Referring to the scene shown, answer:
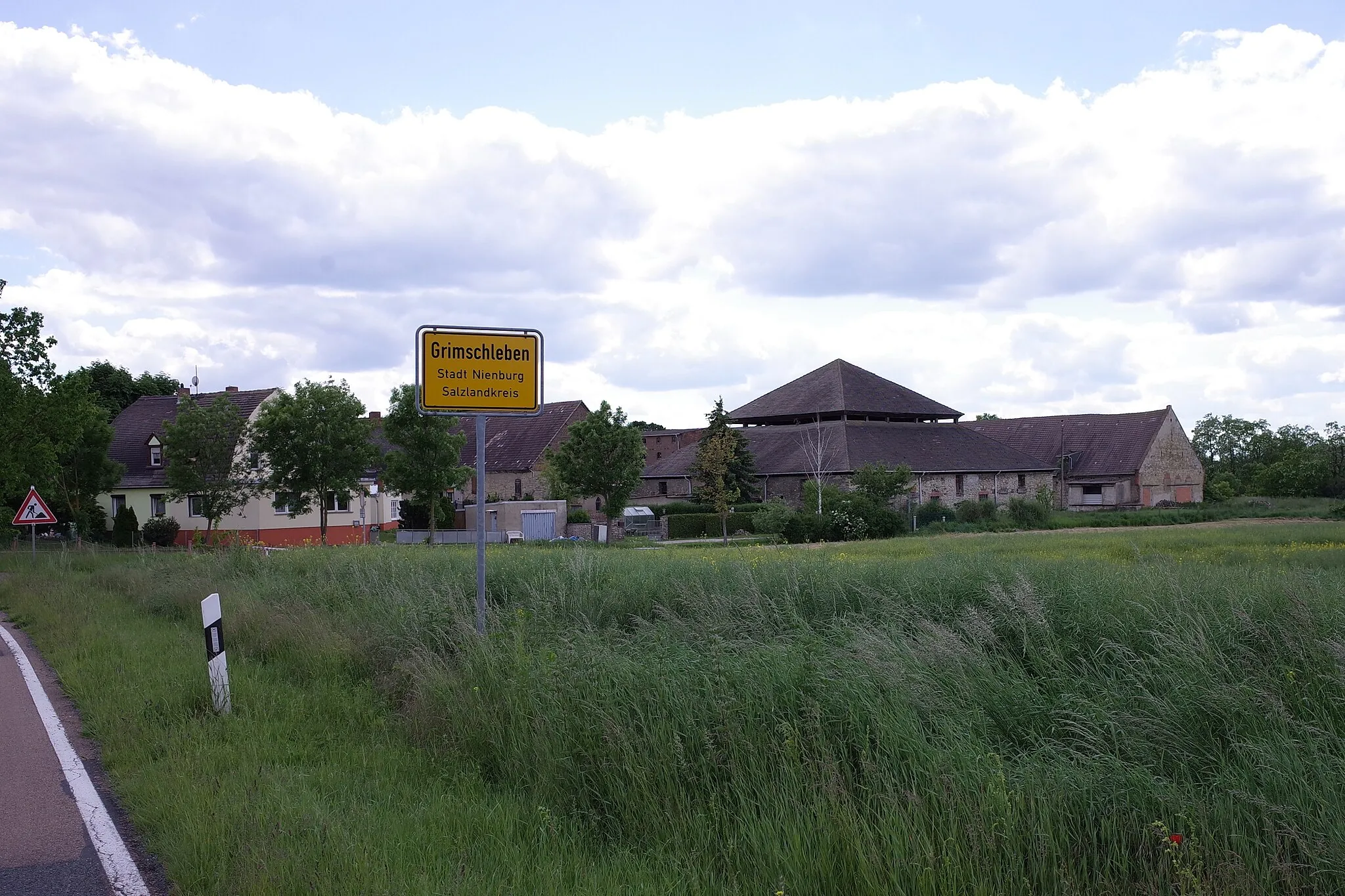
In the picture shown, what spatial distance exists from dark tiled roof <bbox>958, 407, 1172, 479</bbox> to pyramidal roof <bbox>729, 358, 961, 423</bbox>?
5.58 m

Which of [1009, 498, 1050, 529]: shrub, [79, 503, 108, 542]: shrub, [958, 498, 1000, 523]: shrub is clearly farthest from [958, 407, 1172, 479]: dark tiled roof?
[79, 503, 108, 542]: shrub

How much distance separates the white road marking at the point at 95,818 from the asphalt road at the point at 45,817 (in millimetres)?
16

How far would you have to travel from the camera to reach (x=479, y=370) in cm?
948

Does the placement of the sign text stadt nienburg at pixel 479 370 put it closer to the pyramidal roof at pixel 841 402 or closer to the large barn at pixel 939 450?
the large barn at pixel 939 450

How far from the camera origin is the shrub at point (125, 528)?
5022 cm

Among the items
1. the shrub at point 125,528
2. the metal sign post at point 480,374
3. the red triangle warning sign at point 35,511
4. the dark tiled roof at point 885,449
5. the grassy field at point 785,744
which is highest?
the dark tiled roof at point 885,449

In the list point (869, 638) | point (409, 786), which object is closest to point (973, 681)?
point (869, 638)

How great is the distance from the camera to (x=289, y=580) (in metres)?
17.2

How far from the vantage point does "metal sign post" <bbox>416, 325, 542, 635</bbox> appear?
30.5 ft

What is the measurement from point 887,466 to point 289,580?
45.9 metres

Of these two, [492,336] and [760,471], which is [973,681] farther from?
[760,471]

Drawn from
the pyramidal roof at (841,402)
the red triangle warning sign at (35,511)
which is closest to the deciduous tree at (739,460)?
the pyramidal roof at (841,402)

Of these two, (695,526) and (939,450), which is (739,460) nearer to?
(695,526)

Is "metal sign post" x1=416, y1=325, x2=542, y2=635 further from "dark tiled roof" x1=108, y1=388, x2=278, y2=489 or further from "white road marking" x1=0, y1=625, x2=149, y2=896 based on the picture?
"dark tiled roof" x1=108, y1=388, x2=278, y2=489
